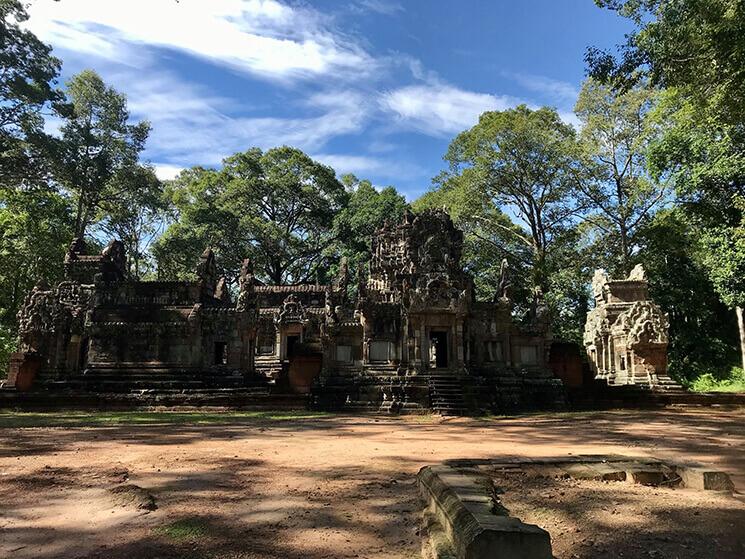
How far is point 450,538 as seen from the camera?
394cm

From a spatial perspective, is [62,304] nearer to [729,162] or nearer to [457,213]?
[457,213]

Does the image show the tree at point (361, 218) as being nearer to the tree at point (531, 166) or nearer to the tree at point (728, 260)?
the tree at point (531, 166)

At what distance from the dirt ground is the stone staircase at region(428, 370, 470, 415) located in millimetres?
5471

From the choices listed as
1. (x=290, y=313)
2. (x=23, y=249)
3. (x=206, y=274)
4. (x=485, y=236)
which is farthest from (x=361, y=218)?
(x=23, y=249)

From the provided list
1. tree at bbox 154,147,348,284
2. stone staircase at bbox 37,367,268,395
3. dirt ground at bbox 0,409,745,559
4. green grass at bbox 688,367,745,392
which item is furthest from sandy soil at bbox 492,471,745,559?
tree at bbox 154,147,348,284

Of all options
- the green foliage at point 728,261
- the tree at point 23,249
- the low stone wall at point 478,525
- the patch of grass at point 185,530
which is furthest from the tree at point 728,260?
the tree at point 23,249

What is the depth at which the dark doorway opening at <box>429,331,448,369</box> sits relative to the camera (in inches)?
843

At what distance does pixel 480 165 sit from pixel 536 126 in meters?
4.13

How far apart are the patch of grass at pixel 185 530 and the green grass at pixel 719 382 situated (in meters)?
27.2

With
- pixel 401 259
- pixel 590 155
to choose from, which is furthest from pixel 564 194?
pixel 401 259

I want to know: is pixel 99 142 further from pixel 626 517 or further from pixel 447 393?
pixel 626 517

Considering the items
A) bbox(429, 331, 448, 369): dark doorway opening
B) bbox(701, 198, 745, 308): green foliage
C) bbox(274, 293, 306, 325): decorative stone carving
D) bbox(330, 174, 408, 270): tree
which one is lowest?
bbox(429, 331, 448, 369): dark doorway opening

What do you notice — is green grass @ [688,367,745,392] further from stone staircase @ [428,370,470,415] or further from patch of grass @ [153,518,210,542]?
patch of grass @ [153,518,210,542]

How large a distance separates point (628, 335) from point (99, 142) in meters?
32.8
